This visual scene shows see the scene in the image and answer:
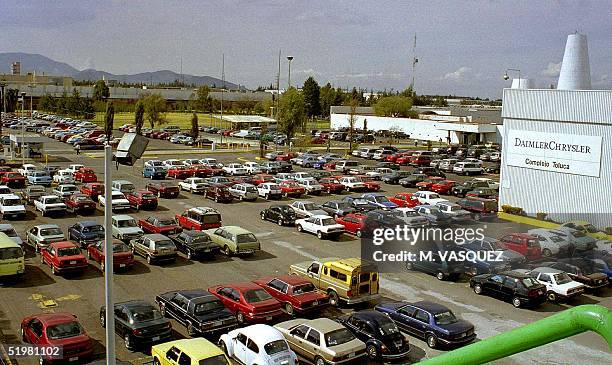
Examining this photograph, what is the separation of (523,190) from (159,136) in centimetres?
5208

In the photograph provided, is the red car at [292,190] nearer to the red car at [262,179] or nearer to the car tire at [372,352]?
the red car at [262,179]

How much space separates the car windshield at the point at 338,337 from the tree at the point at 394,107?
273ft

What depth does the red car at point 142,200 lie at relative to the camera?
31.9m

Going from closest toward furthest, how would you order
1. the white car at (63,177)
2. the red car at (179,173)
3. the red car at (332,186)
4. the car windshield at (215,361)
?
the car windshield at (215,361)
the white car at (63,177)
the red car at (332,186)
the red car at (179,173)

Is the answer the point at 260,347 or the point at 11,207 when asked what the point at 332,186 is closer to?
the point at 11,207

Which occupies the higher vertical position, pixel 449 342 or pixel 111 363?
pixel 111 363

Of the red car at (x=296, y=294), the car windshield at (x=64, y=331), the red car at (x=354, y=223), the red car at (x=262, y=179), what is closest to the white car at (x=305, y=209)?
the red car at (x=354, y=223)

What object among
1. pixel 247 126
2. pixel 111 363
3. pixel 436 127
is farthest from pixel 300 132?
pixel 111 363

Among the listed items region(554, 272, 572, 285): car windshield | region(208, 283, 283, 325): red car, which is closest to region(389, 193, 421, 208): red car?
region(554, 272, 572, 285): car windshield

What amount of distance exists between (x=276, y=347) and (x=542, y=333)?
39.2ft

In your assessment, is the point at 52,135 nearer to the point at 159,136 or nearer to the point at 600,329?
the point at 159,136

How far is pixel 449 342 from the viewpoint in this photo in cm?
1552

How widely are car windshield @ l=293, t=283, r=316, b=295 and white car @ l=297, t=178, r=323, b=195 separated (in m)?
20.4

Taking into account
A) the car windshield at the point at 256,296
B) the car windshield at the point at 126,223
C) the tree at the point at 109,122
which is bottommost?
the car windshield at the point at 256,296
